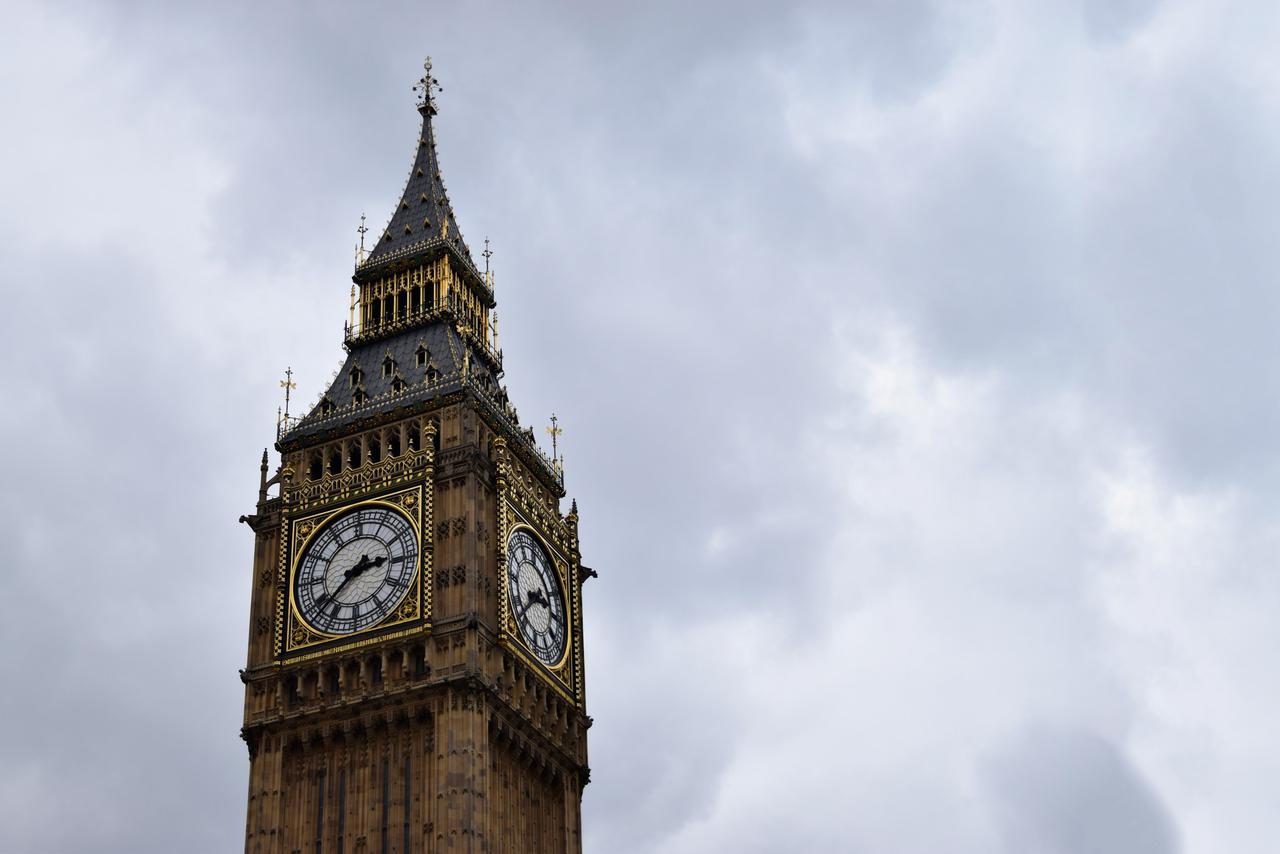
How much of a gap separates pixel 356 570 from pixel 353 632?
10.8 feet

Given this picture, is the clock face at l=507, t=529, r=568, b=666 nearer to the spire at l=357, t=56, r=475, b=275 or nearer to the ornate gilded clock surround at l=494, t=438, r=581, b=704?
the ornate gilded clock surround at l=494, t=438, r=581, b=704

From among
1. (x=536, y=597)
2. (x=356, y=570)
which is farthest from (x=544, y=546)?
(x=356, y=570)

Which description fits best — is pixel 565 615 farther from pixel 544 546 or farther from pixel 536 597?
pixel 544 546

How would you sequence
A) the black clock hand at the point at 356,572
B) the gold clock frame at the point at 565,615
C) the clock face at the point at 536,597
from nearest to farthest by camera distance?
the gold clock frame at the point at 565,615, the black clock hand at the point at 356,572, the clock face at the point at 536,597

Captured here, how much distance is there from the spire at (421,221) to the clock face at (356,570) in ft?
62.7

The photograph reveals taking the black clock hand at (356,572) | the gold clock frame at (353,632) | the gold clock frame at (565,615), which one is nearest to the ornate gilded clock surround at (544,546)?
the gold clock frame at (565,615)

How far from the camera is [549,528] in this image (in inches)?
4003

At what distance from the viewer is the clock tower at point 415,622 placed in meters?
88.9

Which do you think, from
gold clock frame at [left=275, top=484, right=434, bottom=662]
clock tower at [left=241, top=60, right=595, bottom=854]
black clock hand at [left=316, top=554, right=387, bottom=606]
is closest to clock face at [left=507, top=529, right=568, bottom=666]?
clock tower at [left=241, top=60, right=595, bottom=854]

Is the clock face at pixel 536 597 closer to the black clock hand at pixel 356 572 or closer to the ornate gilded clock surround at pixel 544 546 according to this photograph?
the ornate gilded clock surround at pixel 544 546

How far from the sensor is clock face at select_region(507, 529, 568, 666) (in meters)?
95.8

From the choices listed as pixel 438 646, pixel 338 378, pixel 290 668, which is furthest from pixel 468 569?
pixel 338 378

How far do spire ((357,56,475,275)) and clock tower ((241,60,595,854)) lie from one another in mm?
4771

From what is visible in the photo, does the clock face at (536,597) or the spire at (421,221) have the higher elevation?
the spire at (421,221)
